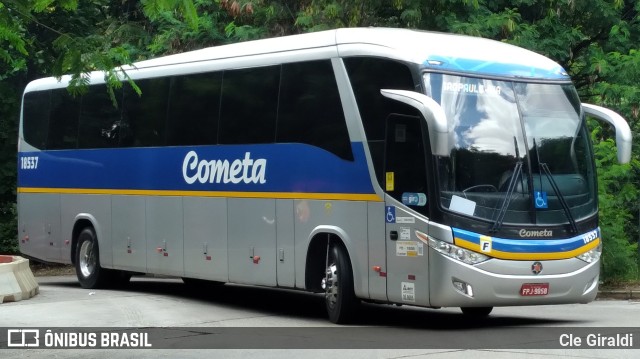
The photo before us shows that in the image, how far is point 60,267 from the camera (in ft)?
109

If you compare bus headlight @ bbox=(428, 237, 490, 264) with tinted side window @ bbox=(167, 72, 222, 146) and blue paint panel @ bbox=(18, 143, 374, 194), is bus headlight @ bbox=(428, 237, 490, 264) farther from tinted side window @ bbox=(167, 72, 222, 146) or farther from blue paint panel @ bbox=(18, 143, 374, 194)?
tinted side window @ bbox=(167, 72, 222, 146)

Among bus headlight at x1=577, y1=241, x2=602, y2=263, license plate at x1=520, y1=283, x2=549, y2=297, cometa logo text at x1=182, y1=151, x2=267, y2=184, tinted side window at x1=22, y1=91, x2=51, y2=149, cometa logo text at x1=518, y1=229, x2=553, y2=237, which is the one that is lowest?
license plate at x1=520, y1=283, x2=549, y2=297

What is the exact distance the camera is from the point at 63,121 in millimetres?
23578

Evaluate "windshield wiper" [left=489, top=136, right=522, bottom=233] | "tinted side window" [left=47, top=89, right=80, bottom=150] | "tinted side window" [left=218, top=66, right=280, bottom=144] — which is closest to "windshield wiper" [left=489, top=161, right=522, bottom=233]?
"windshield wiper" [left=489, top=136, right=522, bottom=233]

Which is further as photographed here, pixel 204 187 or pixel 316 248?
pixel 204 187

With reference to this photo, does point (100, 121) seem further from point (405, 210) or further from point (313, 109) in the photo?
point (405, 210)

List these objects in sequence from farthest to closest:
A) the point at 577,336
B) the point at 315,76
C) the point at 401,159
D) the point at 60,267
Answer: the point at 60,267 → the point at 315,76 → the point at 401,159 → the point at 577,336

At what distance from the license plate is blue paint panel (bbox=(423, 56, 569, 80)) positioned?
8.54 feet

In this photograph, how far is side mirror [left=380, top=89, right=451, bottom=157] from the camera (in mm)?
13547

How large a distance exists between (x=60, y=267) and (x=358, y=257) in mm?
19511

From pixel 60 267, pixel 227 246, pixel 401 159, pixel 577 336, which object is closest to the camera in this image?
pixel 577 336

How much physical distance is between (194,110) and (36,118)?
6.48 m

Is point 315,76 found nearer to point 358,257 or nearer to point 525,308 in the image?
point 358,257

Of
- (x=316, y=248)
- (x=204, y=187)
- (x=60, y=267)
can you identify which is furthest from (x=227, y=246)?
(x=60, y=267)
